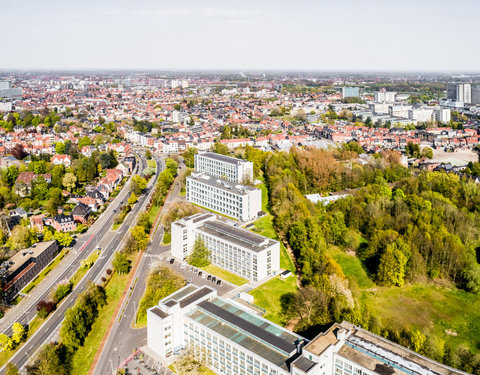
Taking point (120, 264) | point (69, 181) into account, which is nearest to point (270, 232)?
point (120, 264)

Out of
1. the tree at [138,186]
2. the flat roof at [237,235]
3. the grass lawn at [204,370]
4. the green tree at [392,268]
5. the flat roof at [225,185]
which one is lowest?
the grass lawn at [204,370]

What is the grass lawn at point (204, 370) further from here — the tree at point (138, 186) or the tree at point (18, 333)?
the tree at point (138, 186)

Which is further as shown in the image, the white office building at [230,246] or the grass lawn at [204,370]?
the white office building at [230,246]

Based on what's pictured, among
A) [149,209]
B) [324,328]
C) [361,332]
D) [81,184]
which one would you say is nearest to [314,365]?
[361,332]

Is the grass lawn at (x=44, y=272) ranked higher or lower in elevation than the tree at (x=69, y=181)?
lower

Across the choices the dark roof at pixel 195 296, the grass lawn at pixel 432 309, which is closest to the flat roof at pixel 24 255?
the dark roof at pixel 195 296

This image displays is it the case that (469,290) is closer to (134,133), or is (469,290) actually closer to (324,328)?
(324,328)
